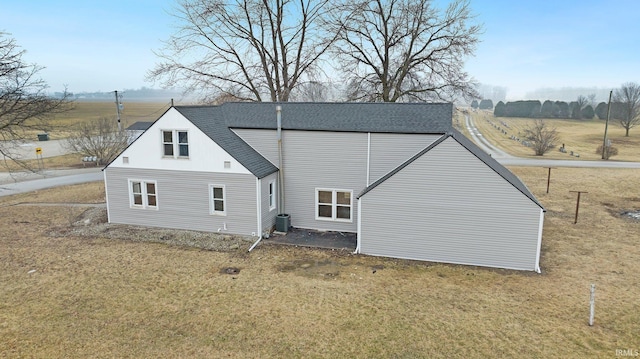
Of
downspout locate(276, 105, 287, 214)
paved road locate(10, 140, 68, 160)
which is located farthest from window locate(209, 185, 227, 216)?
paved road locate(10, 140, 68, 160)

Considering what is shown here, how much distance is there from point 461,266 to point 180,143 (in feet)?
43.9

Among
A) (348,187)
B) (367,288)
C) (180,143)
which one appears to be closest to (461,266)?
(367,288)

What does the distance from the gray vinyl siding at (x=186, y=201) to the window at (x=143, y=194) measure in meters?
0.21

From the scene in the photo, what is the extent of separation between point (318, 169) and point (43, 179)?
89.4 feet

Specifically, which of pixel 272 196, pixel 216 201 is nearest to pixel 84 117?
Result: pixel 216 201

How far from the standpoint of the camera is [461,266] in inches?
586

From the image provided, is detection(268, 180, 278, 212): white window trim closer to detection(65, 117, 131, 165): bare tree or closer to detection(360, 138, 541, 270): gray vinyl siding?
detection(360, 138, 541, 270): gray vinyl siding

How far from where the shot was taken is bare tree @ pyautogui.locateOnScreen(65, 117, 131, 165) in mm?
38812

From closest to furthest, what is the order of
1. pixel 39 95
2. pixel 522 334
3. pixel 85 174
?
pixel 522 334, pixel 39 95, pixel 85 174

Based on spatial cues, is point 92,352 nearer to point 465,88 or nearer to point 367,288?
point 367,288

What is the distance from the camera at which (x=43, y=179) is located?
107 ft

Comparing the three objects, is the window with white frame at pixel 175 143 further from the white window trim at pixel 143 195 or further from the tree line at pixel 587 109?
the tree line at pixel 587 109

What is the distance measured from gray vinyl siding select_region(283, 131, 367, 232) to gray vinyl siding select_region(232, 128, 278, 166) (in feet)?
1.96

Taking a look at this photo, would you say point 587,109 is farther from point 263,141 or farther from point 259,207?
point 259,207
